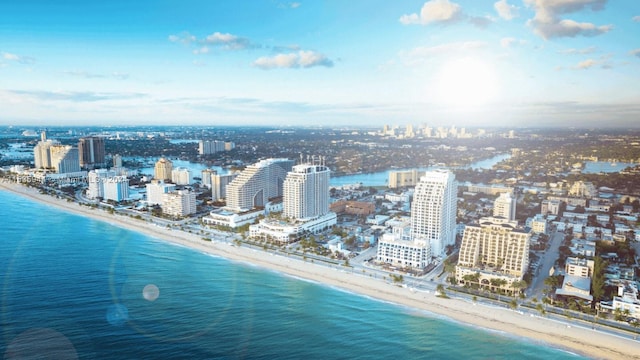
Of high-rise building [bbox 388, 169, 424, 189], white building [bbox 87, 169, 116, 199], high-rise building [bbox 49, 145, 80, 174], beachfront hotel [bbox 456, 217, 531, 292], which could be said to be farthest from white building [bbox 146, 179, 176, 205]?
beachfront hotel [bbox 456, 217, 531, 292]

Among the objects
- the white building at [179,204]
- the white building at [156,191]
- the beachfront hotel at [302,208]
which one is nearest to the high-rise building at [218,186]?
the white building at [156,191]

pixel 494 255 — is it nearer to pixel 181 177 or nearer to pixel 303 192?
pixel 303 192

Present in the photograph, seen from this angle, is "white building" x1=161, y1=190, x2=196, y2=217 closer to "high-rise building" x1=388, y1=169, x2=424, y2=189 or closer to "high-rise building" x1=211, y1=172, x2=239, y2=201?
"high-rise building" x1=211, y1=172, x2=239, y2=201

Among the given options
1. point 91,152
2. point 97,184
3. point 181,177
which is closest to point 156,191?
point 97,184

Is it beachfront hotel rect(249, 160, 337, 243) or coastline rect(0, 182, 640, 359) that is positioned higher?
beachfront hotel rect(249, 160, 337, 243)

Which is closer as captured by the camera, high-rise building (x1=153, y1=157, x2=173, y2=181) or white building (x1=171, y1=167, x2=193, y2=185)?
white building (x1=171, y1=167, x2=193, y2=185)
